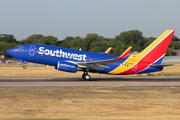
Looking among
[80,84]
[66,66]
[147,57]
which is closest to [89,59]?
[66,66]

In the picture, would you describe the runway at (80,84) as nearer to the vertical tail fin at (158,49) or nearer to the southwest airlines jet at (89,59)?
the southwest airlines jet at (89,59)

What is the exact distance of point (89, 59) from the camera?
3453 centimetres

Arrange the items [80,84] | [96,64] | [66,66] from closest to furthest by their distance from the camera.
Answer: [80,84] → [66,66] → [96,64]

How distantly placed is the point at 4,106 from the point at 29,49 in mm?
18055

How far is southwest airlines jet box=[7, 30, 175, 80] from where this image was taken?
33.3 meters

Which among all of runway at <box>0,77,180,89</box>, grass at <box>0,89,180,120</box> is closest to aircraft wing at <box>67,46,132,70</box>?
runway at <box>0,77,180,89</box>

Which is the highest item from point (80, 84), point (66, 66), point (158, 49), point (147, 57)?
point (158, 49)

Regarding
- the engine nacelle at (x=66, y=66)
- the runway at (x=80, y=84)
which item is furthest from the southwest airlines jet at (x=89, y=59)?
the runway at (x=80, y=84)

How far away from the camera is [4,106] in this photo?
16.4 m

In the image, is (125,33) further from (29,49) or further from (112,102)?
(112,102)

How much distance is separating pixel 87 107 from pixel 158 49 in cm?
2200

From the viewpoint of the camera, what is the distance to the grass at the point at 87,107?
13875mm

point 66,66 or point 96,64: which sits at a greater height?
point 96,64

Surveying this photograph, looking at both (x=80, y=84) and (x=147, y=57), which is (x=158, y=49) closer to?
(x=147, y=57)
